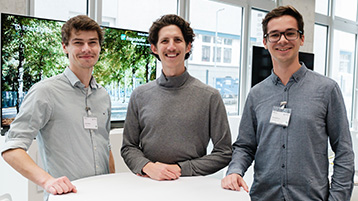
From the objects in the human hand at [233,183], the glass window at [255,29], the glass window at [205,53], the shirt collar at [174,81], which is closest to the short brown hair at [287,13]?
the shirt collar at [174,81]

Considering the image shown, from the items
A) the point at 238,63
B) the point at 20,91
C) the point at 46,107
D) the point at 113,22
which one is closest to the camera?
the point at 46,107

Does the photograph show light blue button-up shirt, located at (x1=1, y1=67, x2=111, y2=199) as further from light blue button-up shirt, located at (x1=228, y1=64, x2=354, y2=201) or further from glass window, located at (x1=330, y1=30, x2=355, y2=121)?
glass window, located at (x1=330, y1=30, x2=355, y2=121)

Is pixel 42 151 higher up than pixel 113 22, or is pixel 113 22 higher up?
pixel 113 22

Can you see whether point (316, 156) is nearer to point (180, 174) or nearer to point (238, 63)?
point (180, 174)

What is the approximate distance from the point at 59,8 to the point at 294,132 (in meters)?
2.71

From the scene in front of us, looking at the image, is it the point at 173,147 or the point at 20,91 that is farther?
the point at 20,91

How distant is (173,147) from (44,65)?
1740 millimetres

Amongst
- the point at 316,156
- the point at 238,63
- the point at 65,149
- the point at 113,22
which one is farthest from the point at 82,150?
the point at 238,63

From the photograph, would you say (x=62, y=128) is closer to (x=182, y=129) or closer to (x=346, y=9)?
(x=182, y=129)

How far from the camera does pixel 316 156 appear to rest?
160 cm

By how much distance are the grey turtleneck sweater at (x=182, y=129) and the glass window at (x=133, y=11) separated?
2.27 metres

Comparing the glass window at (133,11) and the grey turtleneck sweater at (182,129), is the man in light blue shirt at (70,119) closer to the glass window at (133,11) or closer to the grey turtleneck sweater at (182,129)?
the grey turtleneck sweater at (182,129)

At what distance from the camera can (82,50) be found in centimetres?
170

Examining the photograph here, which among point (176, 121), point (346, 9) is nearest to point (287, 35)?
point (176, 121)
